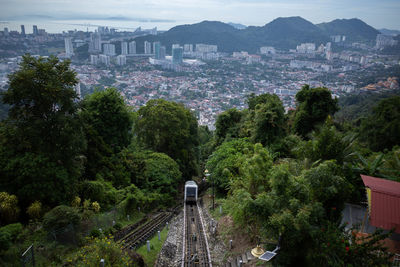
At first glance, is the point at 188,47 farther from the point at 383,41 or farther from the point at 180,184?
the point at 180,184

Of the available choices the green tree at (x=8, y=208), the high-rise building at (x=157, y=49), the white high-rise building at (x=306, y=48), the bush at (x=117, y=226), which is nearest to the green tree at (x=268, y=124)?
the bush at (x=117, y=226)

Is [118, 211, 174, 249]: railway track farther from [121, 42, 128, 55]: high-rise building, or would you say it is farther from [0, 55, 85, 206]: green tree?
[121, 42, 128, 55]: high-rise building

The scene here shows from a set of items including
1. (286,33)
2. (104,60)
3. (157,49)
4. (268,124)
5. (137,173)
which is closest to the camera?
(137,173)

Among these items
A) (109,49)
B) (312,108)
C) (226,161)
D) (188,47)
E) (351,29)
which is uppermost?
(351,29)

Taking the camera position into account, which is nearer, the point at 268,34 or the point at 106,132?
the point at 106,132

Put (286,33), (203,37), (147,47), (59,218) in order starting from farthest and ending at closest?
(286,33), (203,37), (147,47), (59,218)

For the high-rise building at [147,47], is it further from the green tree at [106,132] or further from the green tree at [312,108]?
the green tree at [106,132]

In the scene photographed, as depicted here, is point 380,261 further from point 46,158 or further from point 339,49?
point 339,49

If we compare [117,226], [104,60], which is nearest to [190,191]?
[117,226]
